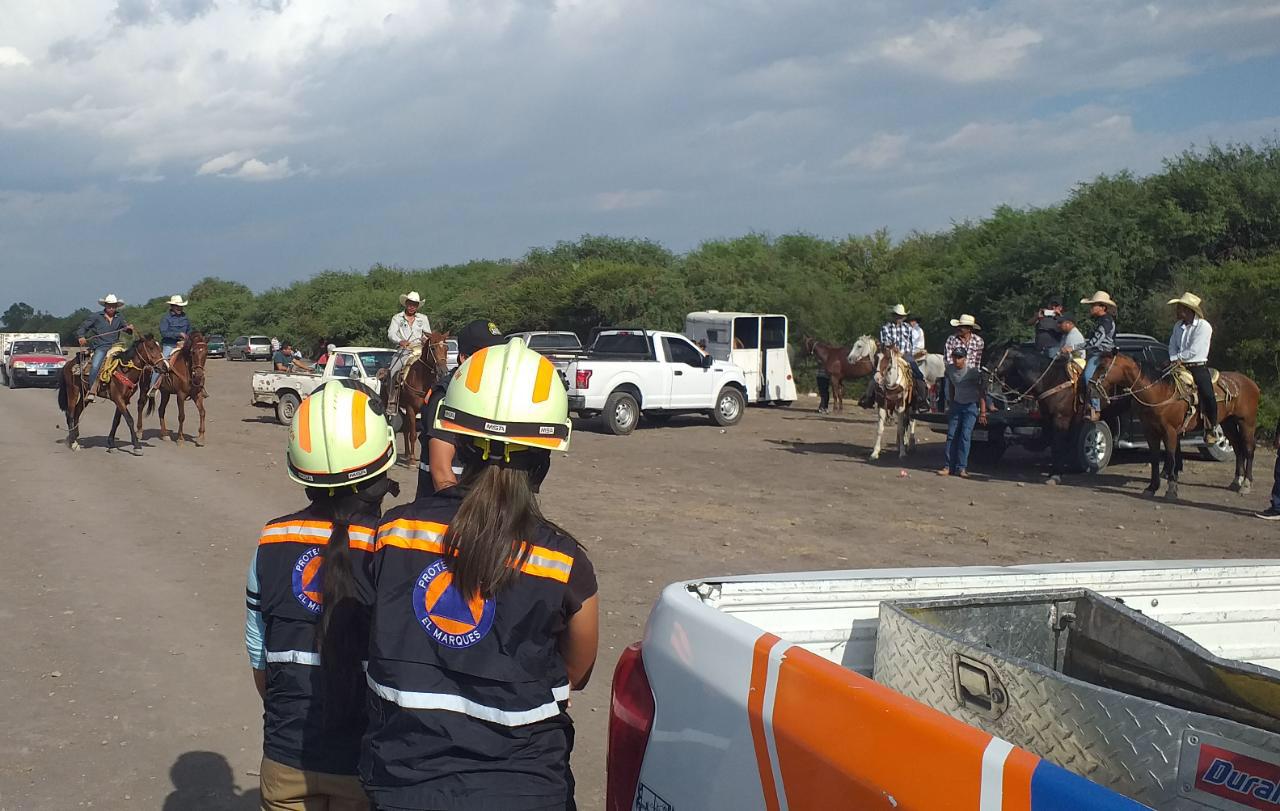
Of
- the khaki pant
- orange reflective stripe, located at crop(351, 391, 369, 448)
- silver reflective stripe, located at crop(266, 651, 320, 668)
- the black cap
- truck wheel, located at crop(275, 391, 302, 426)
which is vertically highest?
the black cap

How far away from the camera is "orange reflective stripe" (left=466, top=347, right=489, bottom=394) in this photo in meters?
2.61

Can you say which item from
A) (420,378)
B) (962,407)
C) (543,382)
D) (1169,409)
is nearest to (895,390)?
(962,407)

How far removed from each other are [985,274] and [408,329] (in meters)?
17.1

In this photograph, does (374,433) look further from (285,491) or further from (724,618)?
(285,491)

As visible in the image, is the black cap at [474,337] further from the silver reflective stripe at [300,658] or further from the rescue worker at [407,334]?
the rescue worker at [407,334]

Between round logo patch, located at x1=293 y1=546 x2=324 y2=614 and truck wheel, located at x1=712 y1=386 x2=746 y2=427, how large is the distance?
20930 mm

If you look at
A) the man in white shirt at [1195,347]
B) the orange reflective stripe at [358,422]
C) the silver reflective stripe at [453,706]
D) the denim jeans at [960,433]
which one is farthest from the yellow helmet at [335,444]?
→ the denim jeans at [960,433]

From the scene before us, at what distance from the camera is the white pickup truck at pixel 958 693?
206cm

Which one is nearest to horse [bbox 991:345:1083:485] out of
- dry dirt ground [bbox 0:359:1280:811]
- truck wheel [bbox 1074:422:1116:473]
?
truck wheel [bbox 1074:422:1116:473]

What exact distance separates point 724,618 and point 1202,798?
1.03 m

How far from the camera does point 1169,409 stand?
1410 centimetres

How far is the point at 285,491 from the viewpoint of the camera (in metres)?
14.2

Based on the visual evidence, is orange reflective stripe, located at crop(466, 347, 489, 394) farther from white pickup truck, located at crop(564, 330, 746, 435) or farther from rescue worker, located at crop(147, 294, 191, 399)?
rescue worker, located at crop(147, 294, 191, 399)

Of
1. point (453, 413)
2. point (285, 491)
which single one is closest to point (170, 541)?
point (285, 491)
